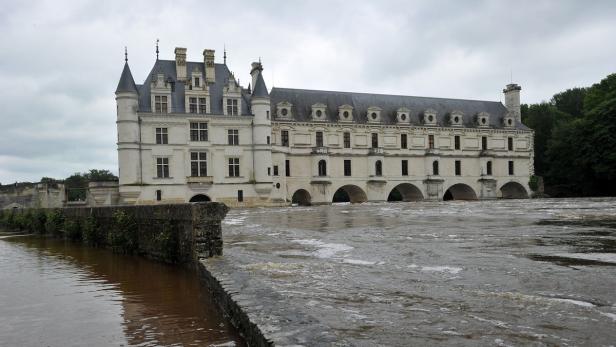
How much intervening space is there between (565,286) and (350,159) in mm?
41238

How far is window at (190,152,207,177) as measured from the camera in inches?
1569

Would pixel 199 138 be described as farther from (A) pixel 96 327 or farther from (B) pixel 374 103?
(A) pixel 96 327

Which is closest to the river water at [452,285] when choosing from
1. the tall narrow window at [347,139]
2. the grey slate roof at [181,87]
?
the grey slate roof at [181,87]

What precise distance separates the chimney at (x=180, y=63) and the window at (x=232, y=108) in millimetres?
3878

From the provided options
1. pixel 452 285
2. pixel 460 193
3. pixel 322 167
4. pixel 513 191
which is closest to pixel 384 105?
pixel 322 167

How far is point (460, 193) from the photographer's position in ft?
177

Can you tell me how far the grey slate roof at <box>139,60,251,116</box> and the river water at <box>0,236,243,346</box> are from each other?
2960 cm

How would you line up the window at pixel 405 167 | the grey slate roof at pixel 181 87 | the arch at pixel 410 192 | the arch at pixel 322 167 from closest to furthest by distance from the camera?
the grey slate roof at pixel 181 87 → the arch at pixel 322 167 → the window at pixel 405 167 → the arch at pixel 410 192

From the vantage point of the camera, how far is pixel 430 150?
165 feet

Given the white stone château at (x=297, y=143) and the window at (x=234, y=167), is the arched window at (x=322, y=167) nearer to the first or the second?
the white stone château at (x=297, y=143)

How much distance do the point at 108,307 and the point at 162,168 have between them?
109 ft

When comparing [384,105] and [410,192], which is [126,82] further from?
[410,192]

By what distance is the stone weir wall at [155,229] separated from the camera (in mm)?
8781

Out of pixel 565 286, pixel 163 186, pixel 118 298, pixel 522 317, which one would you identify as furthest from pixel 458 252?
pixel 163 186
